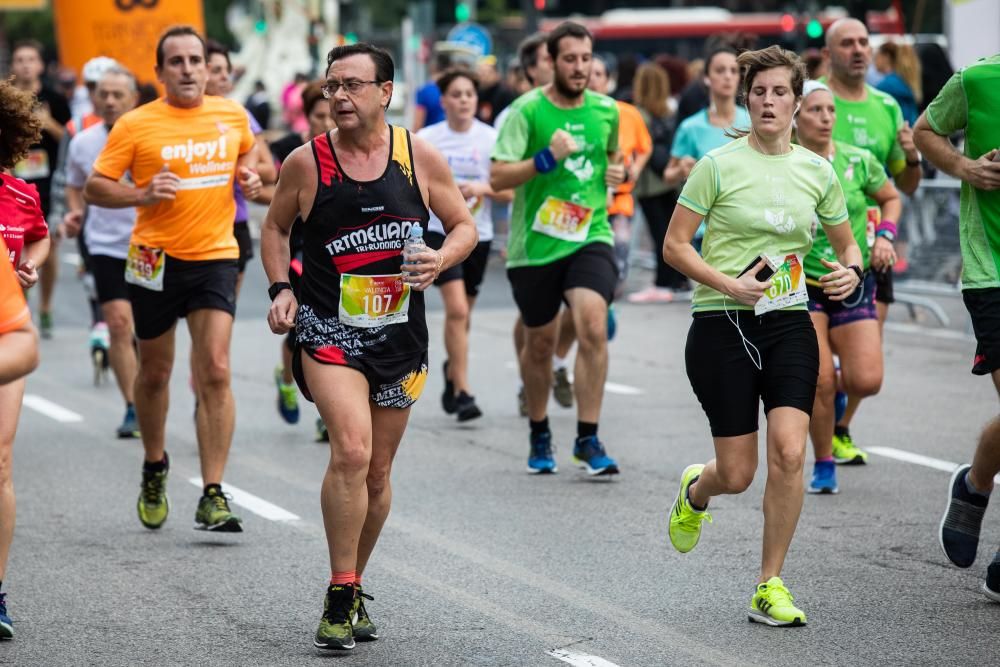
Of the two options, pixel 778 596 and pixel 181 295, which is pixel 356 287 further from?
pixel 181 295

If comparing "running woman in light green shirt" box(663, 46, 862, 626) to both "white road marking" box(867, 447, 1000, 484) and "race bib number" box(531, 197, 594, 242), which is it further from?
"white road marking" box(867, 447, 1000, 484)

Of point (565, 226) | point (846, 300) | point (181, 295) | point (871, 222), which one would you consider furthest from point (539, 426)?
point (181, 295)

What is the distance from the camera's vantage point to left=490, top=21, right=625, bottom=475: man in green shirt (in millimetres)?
9070

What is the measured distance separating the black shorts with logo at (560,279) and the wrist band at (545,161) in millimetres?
475

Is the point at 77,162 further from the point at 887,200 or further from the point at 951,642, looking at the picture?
the point at 951,642

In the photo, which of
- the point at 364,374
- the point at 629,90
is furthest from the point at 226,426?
the point at 629,90

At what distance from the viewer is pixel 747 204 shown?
637 cm

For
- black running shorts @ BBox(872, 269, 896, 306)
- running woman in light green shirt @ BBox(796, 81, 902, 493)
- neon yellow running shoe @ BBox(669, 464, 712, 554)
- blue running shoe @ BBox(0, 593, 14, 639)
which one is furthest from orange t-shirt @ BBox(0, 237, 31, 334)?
black running shorts @ BBox(872, 269, 896, 306)

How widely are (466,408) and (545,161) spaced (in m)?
2.41

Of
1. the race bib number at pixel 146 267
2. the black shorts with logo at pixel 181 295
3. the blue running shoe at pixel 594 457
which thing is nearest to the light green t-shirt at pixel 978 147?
the blue running shoe at pixel 594 457

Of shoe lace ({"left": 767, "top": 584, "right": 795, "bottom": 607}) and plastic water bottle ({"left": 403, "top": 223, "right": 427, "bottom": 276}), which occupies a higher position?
plastic water bottle ({"left": 403, "top": 223, "right": 427, "bottom": 276})

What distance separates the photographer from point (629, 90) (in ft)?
65.4

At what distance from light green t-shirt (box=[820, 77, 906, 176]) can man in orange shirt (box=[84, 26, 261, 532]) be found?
9.33 feet

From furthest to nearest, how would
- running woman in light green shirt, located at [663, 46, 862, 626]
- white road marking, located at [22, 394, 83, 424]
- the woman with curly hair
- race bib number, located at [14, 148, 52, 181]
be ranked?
race bib number, located at [14, 148, 52, 181], white road marking, located at [22, 394, 83, 424], running woman in light green shirt, located at [663, 46, 862, 626], the woman with curly hair
